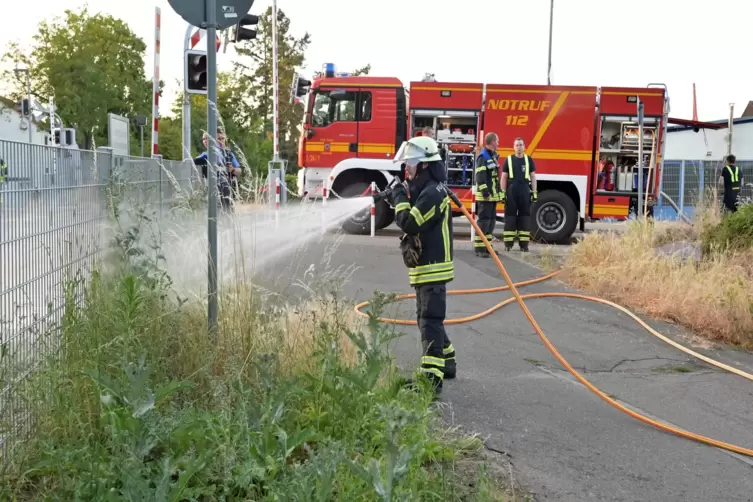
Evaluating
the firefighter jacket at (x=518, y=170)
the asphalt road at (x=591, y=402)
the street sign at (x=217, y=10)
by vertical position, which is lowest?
the asphalt road at (x=591, y=402)

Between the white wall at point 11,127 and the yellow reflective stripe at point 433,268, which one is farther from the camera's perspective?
the white wall at point 11,127

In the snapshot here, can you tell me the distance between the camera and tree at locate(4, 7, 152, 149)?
42.3m

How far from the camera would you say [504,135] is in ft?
49.0

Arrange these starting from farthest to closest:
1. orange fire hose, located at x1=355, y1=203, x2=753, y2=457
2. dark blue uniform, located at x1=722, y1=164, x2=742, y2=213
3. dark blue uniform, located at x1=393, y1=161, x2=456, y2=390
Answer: dark blue uniform, located at x1=722, y1=164, x2=742, y2=213, dark blue uniform, located at x1=393, y1=161, x2=456, y2=390, orange fire hose, located at x1=355, y1=203, x2=753, y2=457

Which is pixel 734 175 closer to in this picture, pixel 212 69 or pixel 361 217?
pixel 361 217

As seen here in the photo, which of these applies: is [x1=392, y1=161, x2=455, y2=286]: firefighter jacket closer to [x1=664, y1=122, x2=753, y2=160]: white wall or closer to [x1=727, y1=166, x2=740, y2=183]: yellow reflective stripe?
[x1=727, y1=166, x2=740, y2=183]: yellow reflective stripe

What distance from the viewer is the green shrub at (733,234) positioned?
29.4 feet

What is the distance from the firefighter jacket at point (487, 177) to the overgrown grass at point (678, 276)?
1862 millimetres

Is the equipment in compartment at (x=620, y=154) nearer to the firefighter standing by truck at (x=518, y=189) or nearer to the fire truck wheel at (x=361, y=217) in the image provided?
the firefighter standing by truck at (x=518, y=189)

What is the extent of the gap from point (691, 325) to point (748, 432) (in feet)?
9.24

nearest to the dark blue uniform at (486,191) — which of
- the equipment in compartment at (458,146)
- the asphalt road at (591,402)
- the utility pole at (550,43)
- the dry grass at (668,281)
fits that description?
the dry grass at (668,281)

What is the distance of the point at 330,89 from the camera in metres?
15.1

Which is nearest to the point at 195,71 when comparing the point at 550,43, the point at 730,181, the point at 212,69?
the point at 212,69

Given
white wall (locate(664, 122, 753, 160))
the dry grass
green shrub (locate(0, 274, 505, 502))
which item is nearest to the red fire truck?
the dry grass
